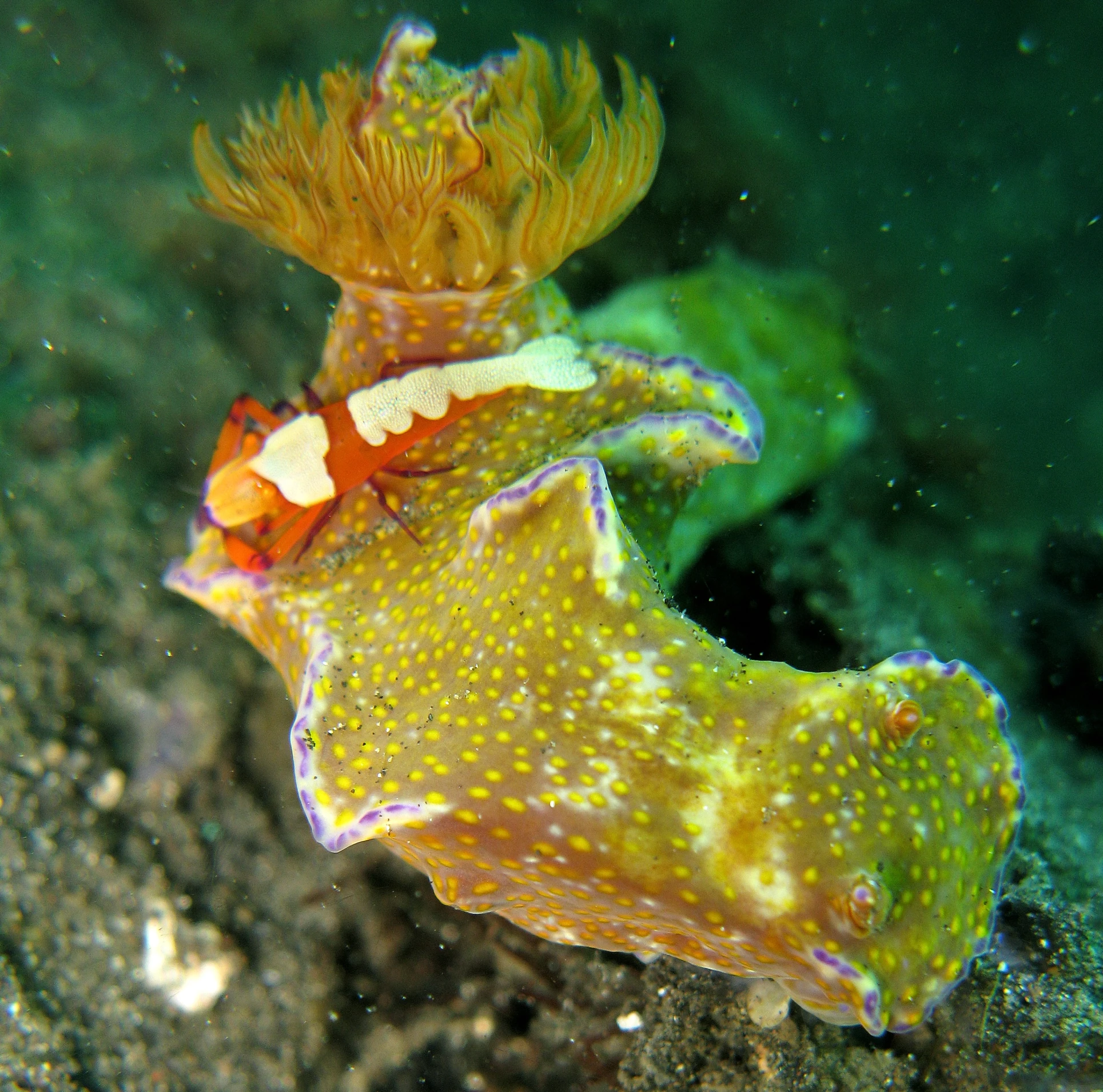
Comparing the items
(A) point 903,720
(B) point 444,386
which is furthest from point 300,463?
(A) point 903,720

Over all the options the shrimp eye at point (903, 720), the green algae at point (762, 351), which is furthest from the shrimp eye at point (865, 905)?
the green algae at point (762, 351)

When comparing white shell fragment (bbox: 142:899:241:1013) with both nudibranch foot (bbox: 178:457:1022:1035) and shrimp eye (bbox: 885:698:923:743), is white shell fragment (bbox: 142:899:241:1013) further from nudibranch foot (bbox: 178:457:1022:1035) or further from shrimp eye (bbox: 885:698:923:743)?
shrimp eye (bbox: 885:698:923:743)

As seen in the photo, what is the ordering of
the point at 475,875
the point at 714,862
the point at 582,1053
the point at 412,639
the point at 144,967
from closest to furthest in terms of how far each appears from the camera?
1. the point at 714,862
2. the point at 475,875
3. the point at 412,639
4. the point at 582,1053
5. the point at 144,967

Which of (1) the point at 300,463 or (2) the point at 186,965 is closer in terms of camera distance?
(1) the point at 300,463

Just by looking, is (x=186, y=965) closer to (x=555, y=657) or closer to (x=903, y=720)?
(x=555, y=657)

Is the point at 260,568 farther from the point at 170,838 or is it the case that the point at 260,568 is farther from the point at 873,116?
the point at 873,116

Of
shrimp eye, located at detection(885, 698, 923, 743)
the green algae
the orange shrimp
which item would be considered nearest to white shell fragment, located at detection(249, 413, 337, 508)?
the orange shrimp

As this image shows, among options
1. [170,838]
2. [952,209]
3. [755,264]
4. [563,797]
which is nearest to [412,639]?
[563,797]

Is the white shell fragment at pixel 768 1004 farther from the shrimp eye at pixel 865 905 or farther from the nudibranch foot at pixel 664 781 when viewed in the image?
the shrimp eye at pixel 865 905
